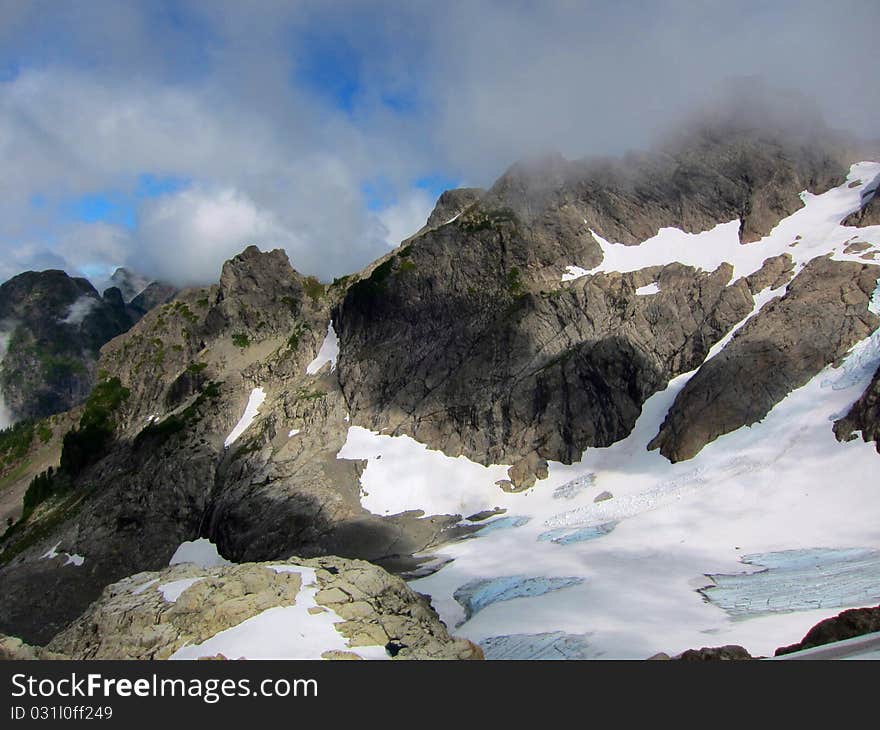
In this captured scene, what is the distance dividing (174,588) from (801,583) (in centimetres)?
3391

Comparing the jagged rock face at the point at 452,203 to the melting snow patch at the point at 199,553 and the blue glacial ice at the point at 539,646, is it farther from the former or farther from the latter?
the blue glacial ice at the point at 539,646

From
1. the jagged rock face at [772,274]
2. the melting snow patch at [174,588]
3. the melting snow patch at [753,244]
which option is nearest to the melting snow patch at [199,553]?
the melting snow patch at [174,588]

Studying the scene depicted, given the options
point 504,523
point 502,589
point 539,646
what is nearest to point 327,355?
point 504,523

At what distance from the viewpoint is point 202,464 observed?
91.8 m

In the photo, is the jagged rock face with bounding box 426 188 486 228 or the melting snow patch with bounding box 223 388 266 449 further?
the jagged rock face with bounding box 426 188 486 228

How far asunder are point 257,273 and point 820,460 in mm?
93271

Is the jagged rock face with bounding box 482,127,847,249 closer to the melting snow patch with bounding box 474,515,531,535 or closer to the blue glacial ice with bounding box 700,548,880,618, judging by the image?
the melting snow patch with bounding box 474,515,531,535

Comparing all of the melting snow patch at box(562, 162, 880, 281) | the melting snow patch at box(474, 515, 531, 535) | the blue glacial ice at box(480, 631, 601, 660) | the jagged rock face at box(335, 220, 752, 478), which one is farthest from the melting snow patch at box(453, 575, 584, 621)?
the melting snow patch at box(562, 162, 880, 281)

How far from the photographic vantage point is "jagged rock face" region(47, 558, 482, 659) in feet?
87.1

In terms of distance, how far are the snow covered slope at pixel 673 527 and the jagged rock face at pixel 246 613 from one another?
388 inches

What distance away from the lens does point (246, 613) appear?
27.2m

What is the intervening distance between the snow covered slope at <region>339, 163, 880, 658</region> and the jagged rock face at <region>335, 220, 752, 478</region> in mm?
3385

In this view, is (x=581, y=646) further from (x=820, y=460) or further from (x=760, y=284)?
(x=760, y=284)
